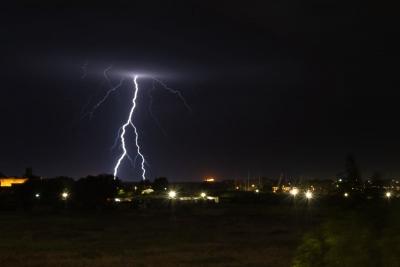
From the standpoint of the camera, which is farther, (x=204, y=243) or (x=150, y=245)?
(x=204, y=243)

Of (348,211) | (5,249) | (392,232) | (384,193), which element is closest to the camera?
(392,232)

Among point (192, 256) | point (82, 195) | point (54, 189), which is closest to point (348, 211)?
point (192, 256)

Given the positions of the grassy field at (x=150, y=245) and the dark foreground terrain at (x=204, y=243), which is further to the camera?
the grassy field at (x=150, y=245)

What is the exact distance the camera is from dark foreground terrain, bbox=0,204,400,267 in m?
9.11

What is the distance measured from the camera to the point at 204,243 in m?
30.7

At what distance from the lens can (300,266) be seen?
9781 mm

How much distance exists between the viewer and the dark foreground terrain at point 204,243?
9.11 metres

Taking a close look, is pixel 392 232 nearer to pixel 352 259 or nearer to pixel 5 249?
pixel 352 259

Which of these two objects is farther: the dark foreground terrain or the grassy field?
the grassy field

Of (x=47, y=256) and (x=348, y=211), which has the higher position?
(x=348, y=211)

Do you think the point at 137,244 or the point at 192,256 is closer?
the point at 192,256

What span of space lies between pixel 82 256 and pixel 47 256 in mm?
1225

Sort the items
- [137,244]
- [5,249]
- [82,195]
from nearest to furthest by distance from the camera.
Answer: [5,249] → [137,244] → [82,195]

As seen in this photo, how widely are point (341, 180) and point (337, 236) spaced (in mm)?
1600
